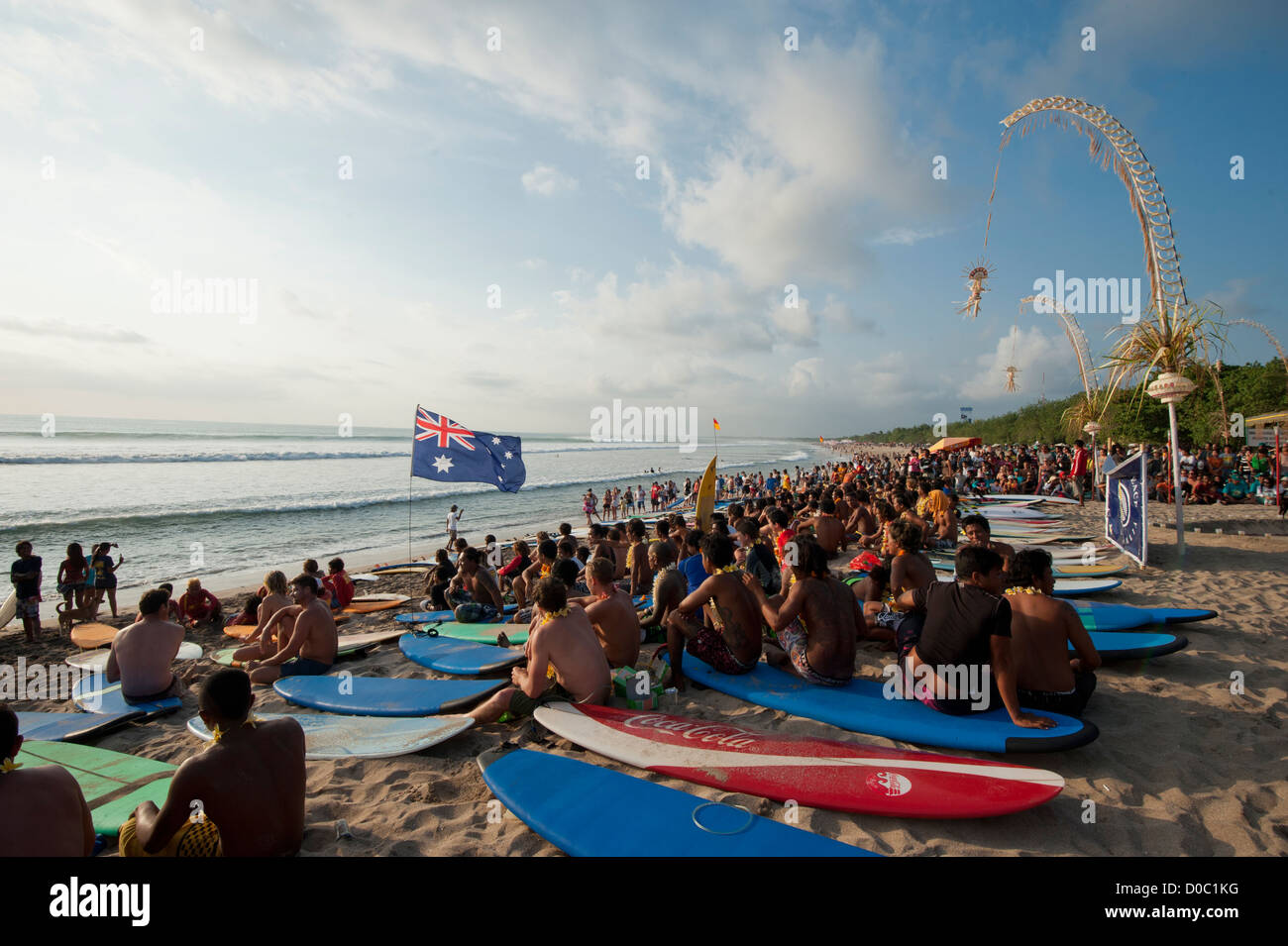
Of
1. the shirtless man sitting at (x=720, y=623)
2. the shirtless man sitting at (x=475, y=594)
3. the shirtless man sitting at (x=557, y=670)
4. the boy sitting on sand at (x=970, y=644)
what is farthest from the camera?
the shirtless man sitting at (x=475, y=594)

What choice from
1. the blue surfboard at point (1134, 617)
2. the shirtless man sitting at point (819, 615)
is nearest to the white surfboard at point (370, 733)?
the shirtless man sitting at point (819, 615)

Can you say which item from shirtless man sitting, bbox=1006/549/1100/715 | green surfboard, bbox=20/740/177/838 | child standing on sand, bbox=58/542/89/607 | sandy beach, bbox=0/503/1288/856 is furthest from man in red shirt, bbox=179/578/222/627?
shirtless man sitting, bbox=1006/549/1100/715

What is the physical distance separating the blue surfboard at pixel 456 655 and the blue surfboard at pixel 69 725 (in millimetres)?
2448

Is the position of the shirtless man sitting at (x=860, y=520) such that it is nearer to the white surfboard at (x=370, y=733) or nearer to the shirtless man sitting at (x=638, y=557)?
the shirtless man sitting at (x=638, y=557)

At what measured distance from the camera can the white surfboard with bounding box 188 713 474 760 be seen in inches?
163

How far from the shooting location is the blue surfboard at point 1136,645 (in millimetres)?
4945

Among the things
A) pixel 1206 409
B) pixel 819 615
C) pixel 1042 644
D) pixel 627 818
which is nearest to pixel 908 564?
pixel 819 615

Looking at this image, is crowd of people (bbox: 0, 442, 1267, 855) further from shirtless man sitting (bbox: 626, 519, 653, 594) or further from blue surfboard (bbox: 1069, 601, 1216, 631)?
blue surfboard (bbox: 1069, 601, 1216, 631)

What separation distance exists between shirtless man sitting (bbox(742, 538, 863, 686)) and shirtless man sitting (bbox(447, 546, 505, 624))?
4.58 metres

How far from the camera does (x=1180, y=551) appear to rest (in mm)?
8945

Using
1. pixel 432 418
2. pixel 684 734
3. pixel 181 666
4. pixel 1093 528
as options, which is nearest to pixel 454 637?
pixel 181 666

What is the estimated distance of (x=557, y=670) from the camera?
4.49 meters

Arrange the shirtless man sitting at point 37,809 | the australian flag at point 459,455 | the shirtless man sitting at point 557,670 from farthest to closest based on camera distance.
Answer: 1. the australian flag at point 459,455
2. the shirtless man sitting at point 557,670
3. the shirtless man sitting at point 37,809

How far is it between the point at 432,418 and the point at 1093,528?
14.8 meters
